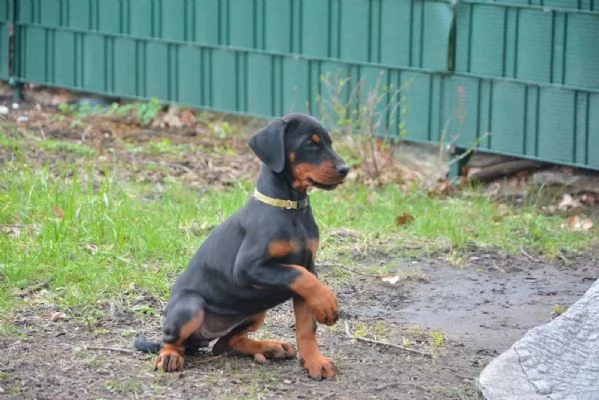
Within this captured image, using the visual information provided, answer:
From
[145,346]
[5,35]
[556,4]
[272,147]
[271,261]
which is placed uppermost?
[556,4]

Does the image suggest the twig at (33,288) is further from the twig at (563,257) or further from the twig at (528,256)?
the twig at (563,257)

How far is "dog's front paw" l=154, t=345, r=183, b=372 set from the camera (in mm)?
5672

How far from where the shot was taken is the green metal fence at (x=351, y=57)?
389 inches

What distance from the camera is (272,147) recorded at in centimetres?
550

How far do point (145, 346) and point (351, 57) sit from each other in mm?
5798

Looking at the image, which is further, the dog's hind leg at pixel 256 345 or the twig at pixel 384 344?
the twig at pixel 384 344

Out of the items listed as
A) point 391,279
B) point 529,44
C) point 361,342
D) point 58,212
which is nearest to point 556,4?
point 529,44

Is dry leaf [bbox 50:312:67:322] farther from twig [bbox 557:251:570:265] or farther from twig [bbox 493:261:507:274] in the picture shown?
twig [bbox 557:251:570:265]

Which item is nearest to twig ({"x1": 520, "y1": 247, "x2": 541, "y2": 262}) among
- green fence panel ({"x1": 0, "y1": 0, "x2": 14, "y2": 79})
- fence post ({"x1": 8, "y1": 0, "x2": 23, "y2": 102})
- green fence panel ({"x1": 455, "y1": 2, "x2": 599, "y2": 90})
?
green fence panel ({"x1": 455, "y1": 2, "x2": 599, "y2": 90})

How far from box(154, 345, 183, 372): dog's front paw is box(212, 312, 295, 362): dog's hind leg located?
330 mm

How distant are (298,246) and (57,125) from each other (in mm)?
7775

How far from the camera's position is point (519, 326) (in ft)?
22.6

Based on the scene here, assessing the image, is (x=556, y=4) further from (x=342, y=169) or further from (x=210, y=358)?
(x=210, y=358)

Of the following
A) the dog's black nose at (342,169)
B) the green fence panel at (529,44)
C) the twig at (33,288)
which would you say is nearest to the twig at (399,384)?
the dog's black nose at (342,169)
